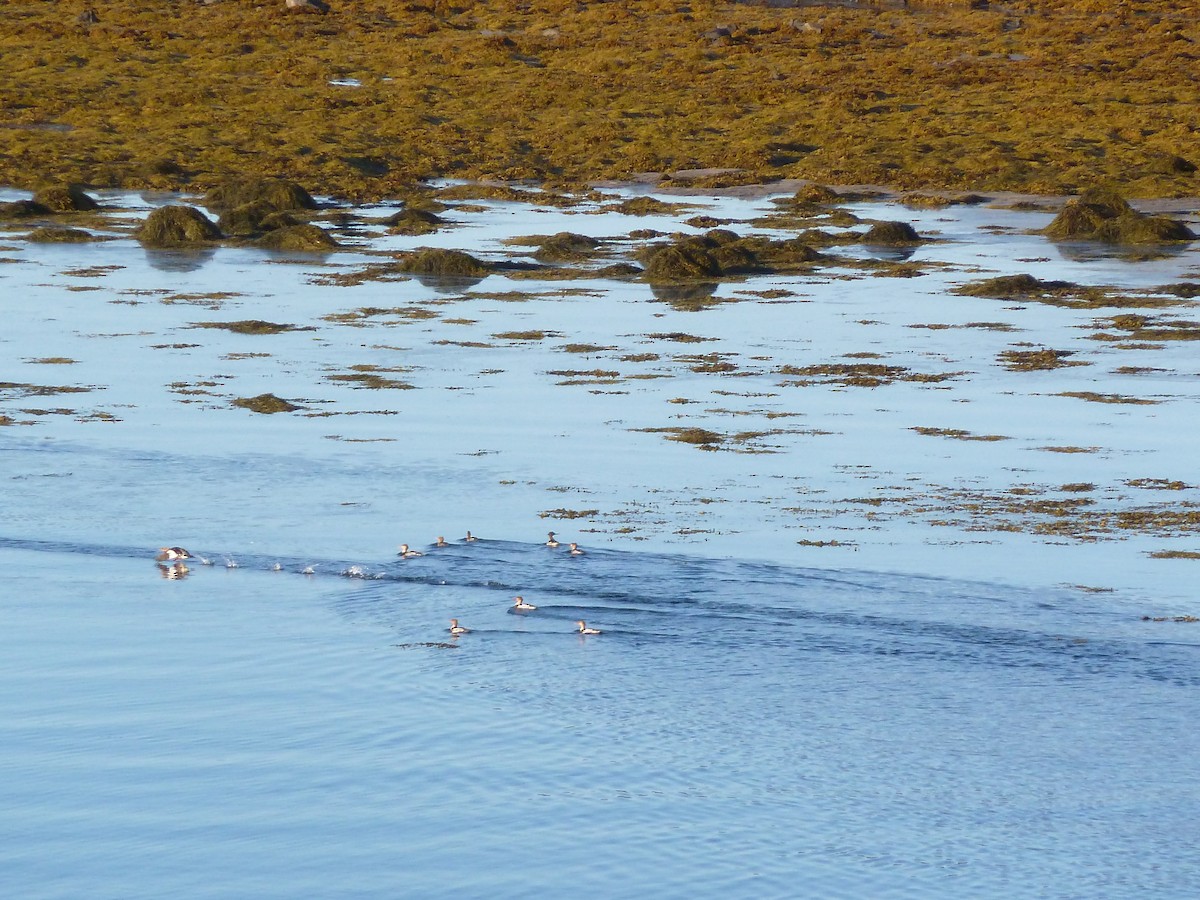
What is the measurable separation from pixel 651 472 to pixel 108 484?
271 inches

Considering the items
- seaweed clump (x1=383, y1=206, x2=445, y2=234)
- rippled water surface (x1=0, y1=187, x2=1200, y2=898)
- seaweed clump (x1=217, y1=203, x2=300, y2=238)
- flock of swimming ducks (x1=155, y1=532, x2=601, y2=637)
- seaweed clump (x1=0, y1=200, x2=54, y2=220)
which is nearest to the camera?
rippled water surface (x1=0, y1=187, x2=1200, y2=898)

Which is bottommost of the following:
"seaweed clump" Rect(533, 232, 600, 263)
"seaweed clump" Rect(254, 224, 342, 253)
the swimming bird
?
the swimming bird

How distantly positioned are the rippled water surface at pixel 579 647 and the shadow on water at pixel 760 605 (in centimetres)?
5

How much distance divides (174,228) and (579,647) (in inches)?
1366

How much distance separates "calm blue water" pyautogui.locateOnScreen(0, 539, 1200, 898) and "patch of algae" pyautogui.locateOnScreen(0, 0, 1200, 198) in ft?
136

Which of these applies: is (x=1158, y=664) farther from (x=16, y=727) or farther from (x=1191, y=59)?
(x=1191, y=59)

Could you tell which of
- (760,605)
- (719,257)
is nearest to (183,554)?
(760,605)

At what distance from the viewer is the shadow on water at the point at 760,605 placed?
16.6m

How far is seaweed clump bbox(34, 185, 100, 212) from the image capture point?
54.5m

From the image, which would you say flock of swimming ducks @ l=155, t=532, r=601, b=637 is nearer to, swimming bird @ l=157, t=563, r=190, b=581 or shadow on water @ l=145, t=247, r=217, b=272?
swimming bird @ l=157, t=563, r=190, b=581

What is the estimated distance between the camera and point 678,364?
32.1 meters

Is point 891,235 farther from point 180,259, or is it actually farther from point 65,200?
point 65,200

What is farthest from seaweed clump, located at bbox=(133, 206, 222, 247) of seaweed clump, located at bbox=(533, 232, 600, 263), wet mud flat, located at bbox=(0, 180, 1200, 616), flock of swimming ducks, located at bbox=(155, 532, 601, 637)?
flock of swimming ducks, located at bbox=(155, 532, 601, 637)

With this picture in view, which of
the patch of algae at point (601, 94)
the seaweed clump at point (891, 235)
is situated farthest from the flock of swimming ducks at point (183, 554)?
the patch of algae at point (601, 94)
